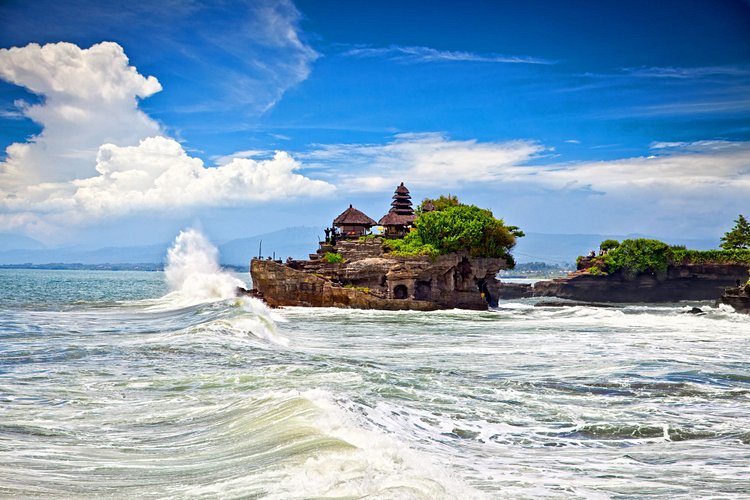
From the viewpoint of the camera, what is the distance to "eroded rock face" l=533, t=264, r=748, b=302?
7019cm

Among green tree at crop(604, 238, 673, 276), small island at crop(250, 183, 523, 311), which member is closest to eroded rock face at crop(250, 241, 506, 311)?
small island at crop(250, 183, 523, 311)

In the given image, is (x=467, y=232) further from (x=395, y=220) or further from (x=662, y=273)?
(x=662, y=273)

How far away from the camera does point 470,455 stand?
400 inches

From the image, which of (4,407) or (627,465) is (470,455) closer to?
(627,465)

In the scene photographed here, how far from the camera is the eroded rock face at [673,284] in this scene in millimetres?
70188

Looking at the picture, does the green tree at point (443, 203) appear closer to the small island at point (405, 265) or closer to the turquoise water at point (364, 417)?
the small island at point (405, 265)

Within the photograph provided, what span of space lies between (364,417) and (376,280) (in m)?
35.5

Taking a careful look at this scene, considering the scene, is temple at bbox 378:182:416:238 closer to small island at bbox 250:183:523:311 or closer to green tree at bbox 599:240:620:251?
small island at bbox 250:183:523:311

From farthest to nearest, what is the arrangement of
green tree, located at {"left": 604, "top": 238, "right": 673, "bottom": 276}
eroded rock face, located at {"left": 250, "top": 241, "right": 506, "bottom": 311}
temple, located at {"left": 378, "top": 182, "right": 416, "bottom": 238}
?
green tree, located at {"left": 604, "top": 238, "right": 673, "bottom": 276} < temple, located at {"left": 378, "top": 182, "right": 416, "bottom": 238} < eroded rock face, located at {"left": 250, "top": 241, "right": 506, "bottom": 311}

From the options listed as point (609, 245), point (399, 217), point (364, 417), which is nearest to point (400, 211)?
point (399, 217)

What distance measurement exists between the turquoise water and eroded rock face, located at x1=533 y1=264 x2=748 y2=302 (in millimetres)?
46345

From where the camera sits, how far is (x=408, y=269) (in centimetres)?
4656

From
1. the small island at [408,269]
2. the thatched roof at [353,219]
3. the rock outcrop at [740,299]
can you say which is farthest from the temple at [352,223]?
the rock outcrop at [740,299]

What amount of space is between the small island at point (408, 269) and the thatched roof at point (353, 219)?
5593mm
